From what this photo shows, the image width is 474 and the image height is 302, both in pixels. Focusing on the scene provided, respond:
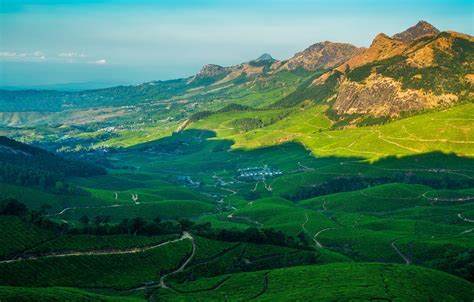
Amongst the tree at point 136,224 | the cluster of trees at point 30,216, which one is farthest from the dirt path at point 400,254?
the cluster of trees at point 30,216

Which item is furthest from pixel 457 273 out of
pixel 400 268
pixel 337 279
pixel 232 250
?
pixel 232 250

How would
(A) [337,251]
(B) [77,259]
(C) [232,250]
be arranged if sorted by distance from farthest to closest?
(A) [337,251] < (C) [232,250] < (B) [77,259]

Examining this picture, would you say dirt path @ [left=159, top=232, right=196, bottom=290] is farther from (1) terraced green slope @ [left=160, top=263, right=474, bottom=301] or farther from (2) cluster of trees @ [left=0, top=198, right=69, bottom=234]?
(2) cluster of trees @ [left=0, top=198, right=69, bottom=234]

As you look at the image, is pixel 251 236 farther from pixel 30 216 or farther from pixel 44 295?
pixel 44 295

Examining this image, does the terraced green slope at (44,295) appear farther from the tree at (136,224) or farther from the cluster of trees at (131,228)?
the tree at (136,224)

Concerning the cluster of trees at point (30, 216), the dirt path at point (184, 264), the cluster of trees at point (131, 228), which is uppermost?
the cluster of trees at point (30, 216)

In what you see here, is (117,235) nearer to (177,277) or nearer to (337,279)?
(177,277)

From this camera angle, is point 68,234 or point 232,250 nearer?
point 68,234

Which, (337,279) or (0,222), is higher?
(0,222)

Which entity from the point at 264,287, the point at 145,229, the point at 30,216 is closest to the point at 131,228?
the point at 145,229

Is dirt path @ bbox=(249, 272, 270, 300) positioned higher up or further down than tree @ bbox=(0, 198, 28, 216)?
further down

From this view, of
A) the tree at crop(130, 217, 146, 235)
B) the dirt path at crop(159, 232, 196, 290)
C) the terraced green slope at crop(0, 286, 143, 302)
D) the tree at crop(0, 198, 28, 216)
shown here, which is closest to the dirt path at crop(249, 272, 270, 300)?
the dirt path at crop(159, 232, 196, 290)
